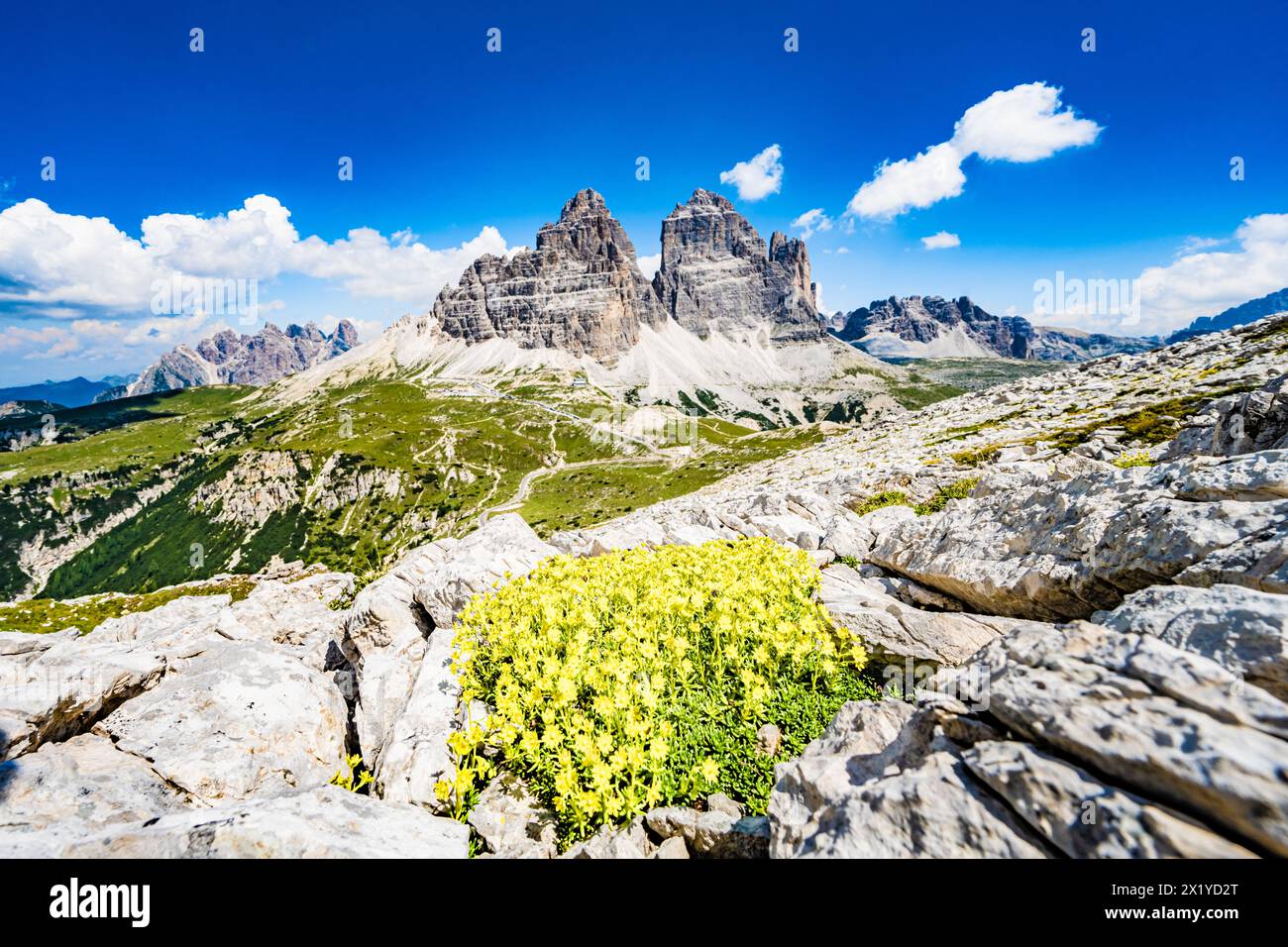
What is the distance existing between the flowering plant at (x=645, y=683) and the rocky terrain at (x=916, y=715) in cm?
48

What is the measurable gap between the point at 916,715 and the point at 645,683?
3.64m

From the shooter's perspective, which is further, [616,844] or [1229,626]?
[616,844]

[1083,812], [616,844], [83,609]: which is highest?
[1083,812]

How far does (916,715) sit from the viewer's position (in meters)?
5.89

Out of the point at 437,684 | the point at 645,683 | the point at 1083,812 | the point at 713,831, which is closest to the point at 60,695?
the point at 437,684

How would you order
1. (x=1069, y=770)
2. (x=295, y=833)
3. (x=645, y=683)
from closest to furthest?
(x=1069, y=770)
(x=295, y=833)
(x=645, y=683)

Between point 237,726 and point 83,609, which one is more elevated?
point 237,726

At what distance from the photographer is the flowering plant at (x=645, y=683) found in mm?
6656

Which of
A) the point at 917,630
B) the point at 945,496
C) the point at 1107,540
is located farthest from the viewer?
the point at 945,496

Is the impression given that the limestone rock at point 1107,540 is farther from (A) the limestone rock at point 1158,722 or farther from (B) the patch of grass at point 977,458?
(B) the patch of grass at point 977,458

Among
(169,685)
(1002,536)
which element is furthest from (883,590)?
(169,685)

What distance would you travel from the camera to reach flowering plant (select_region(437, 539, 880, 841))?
6.66m

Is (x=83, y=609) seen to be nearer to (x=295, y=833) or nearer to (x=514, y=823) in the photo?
(x=295, y=833)
